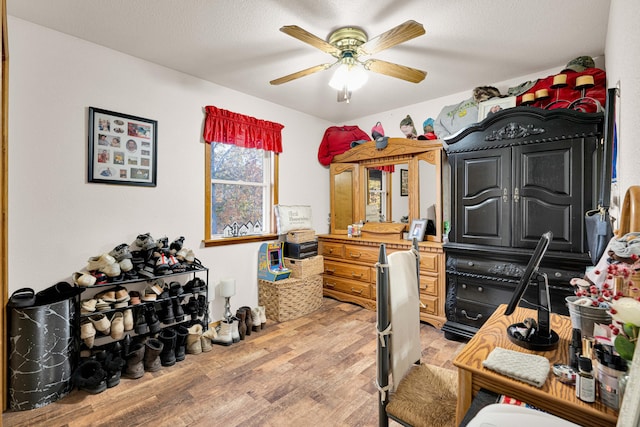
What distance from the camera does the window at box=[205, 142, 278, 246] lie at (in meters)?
3.19

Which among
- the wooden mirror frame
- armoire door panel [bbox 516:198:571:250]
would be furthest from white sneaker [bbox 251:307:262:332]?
armoire door panel [bbox 516:198:571:250]

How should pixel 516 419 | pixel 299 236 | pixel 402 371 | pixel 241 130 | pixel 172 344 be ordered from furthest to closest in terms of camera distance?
1. pixel 299 236
2. pixel 241 130
3. pixel 172 344
4. pixel 402 371
5. pixel 516 419

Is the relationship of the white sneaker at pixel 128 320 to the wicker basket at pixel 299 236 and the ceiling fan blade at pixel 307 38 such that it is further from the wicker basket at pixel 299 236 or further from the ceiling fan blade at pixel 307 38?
the ceiling fan blade at pixel 307 38

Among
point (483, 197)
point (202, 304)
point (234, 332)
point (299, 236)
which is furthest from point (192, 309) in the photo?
point (483, 197)

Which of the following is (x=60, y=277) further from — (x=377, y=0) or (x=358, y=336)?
(x=377, y=0)

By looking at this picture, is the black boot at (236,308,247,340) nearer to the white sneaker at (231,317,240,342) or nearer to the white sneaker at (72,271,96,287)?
the white sneaker at (231,317,240,342)

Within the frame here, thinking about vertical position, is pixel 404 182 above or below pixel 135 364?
above

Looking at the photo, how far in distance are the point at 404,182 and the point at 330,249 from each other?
50.1 inches

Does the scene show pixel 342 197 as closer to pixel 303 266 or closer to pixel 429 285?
pixel 303 266

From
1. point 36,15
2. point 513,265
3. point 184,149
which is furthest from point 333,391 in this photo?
point 36,15

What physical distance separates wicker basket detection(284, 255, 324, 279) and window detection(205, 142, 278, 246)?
393mm

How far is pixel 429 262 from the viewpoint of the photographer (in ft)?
10.0

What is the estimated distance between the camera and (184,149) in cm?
290

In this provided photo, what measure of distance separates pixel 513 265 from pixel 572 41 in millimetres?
1767
